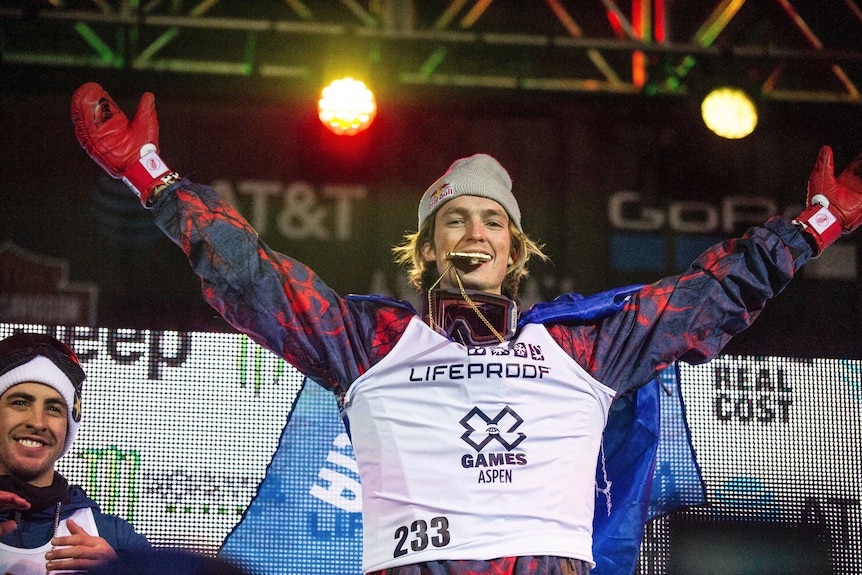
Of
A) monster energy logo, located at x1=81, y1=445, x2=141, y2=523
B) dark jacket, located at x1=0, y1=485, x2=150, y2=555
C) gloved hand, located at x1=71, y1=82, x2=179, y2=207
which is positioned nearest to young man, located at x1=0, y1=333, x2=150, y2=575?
dark jacket, located at x1=0, y1=485, x2=150, y2=555

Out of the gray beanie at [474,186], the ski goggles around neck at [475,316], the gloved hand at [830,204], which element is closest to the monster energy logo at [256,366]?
the gray beanie at [474,186]

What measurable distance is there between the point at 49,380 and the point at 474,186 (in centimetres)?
145

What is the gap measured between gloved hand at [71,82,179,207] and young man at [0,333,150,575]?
37.0 inches

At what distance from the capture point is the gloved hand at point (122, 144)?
246 cm

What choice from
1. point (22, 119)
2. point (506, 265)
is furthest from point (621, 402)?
point (22, 119)

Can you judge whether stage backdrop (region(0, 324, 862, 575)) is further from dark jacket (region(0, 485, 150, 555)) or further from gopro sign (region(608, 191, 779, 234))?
gopro sign (region(608, 191, 779, 234))

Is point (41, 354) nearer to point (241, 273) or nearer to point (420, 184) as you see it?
point (241, 273)

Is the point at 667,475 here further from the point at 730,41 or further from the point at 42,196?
the point at 42,196

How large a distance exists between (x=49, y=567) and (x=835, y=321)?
3010 millimetres

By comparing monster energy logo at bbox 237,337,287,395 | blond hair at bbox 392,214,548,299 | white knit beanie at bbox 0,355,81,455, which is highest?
blond hair at bbox 392,214,548,299

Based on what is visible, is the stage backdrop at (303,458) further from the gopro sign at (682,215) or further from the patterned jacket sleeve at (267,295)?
the patterned jacket sleeve at (267,295)

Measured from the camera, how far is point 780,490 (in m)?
3.54

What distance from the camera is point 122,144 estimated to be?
249 centimetres

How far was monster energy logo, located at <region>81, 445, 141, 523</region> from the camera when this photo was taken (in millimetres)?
3340
